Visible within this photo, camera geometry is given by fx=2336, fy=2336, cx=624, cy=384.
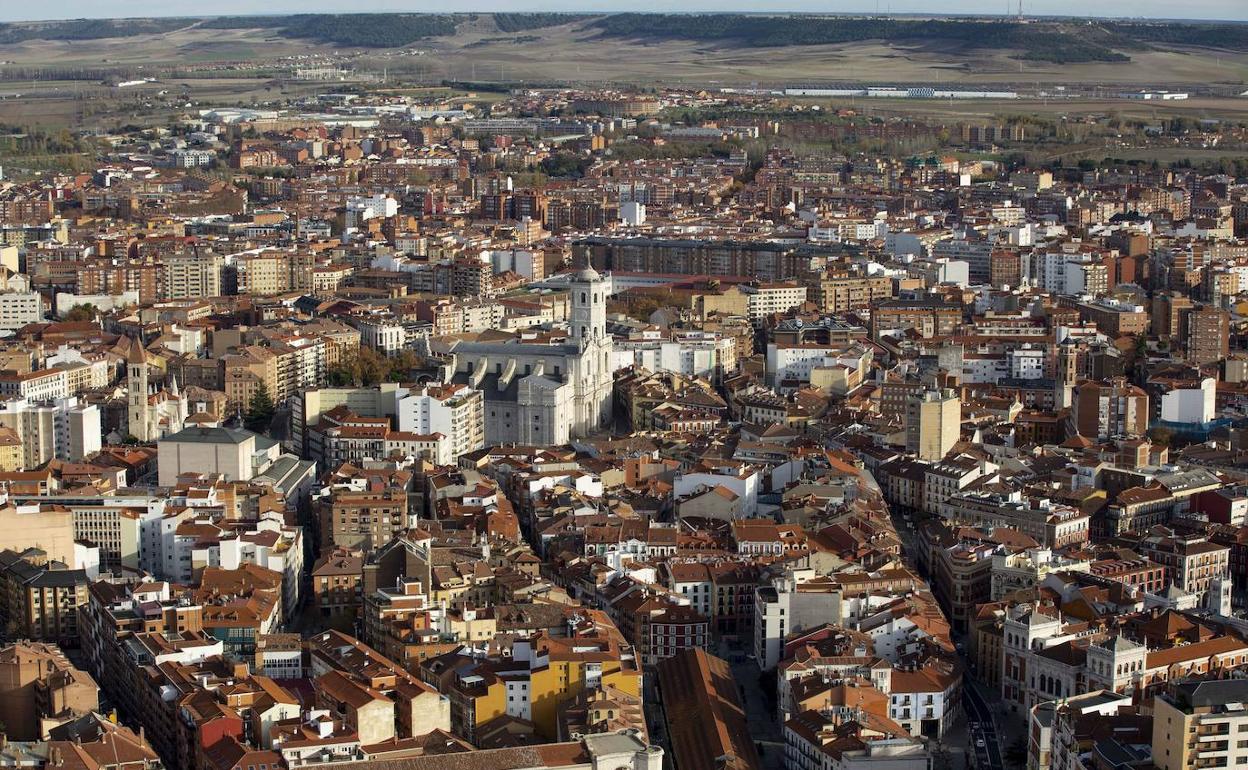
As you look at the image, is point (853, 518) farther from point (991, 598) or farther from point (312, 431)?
point (312, 431)

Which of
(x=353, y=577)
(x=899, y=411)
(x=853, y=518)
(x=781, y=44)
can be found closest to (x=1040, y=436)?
(x=899, y=411)

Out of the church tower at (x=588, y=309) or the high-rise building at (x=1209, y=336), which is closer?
the church tower at (x=588, y=309)

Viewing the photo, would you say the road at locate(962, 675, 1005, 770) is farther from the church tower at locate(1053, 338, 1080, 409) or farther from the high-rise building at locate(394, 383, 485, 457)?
the church tower at locate(1053, 338, 1080, 409)

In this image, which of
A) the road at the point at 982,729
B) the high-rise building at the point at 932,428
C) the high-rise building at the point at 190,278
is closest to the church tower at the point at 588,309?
the high-rise building at the point at 932,428

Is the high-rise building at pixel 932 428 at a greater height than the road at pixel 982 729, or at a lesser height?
greater

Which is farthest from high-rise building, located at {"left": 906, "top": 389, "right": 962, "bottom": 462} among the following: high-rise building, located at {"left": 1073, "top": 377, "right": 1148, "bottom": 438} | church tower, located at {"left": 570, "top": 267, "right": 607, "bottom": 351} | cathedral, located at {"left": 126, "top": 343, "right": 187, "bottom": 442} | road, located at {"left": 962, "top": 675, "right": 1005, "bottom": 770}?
cathedral, located at {"left": 126, "top": 343, "right": 187, "bottom": 442}

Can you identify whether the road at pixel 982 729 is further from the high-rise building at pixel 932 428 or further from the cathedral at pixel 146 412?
the cathedral at pixel 146 412

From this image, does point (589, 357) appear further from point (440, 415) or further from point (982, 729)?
point (982, 729)
